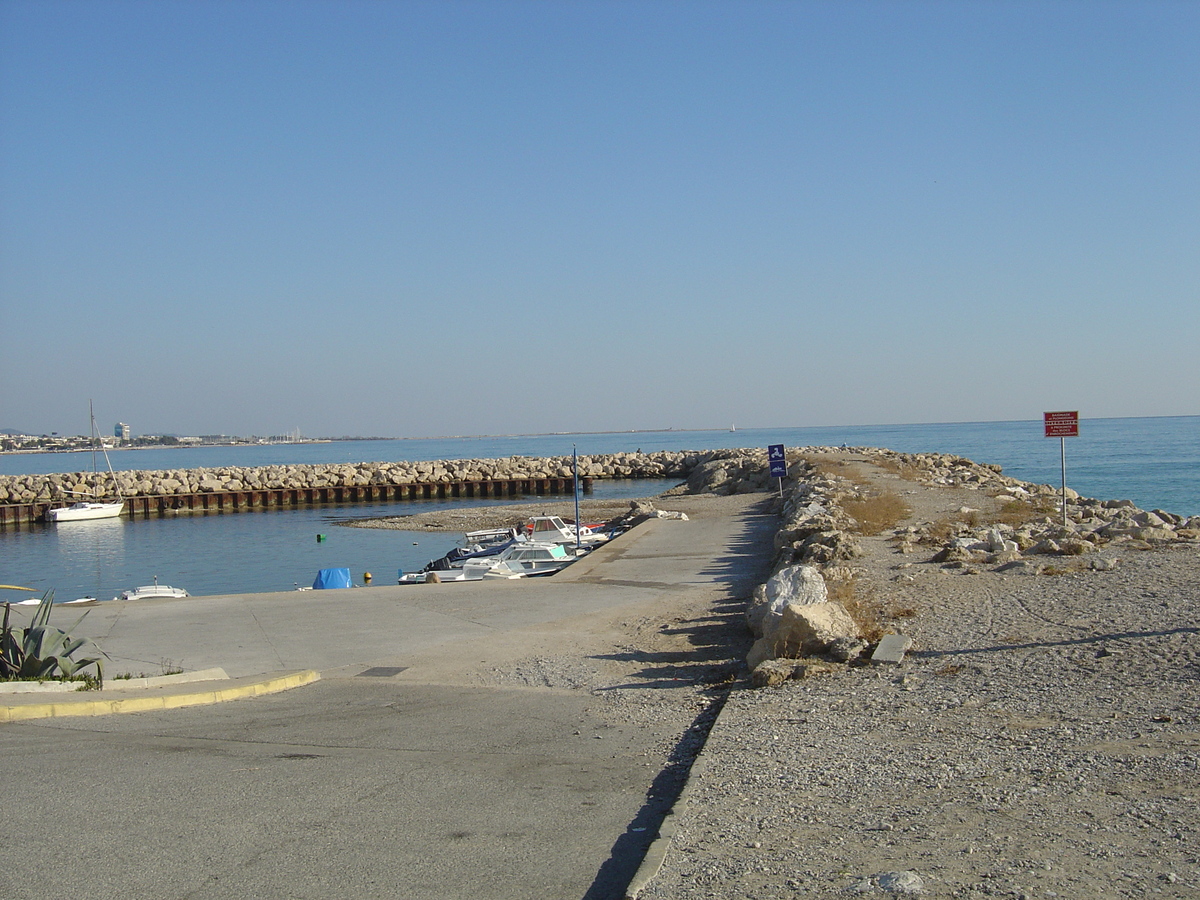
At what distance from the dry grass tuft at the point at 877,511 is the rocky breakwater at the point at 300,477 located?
1542 inches

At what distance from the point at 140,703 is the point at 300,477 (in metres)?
73.9

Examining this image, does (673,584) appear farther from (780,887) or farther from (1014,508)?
(780,887)

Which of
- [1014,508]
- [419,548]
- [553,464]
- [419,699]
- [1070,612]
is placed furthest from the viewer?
[553,464]

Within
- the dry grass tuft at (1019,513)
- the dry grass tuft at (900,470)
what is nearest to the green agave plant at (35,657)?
the dry grass tuft at (1019,513)

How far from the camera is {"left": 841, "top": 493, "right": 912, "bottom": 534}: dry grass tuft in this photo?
20234 millimetres

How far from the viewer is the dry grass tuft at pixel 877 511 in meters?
20.2

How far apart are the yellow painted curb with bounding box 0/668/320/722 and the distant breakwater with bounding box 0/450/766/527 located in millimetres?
55992

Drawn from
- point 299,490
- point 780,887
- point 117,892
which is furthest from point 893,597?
point 299,490

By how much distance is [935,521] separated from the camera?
20.6 m

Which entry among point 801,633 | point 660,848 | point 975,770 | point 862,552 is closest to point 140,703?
point 660,848

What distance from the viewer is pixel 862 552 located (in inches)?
630

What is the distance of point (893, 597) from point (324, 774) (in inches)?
297

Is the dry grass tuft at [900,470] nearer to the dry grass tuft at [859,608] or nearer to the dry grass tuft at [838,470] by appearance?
the dry grass tuft at [838,470]

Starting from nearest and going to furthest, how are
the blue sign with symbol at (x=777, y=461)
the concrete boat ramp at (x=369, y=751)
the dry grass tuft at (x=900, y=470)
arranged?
the concrete boat ramp at (x=369, y=751), the blue sign with symbol at (x=777, y=461), the dry grass tuft at (x=900, y=470)
